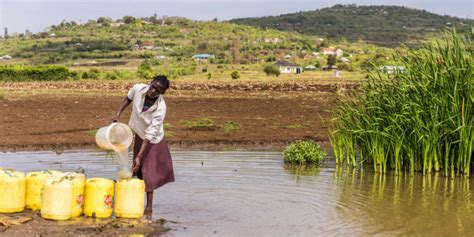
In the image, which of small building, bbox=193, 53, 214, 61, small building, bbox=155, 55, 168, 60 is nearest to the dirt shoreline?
small building, bbox=155, 55, 168, 60

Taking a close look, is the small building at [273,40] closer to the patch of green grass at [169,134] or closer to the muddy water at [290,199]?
the patch of green grass at [169,134]

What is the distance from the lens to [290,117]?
23328 millimetres

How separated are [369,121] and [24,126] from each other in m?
10.1

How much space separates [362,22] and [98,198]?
469 ft

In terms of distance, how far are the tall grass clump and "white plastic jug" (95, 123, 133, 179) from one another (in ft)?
16.7

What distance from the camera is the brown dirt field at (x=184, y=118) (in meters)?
16.9

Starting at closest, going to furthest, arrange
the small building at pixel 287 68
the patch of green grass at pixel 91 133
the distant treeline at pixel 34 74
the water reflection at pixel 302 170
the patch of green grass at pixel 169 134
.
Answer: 1. the water reflection at pixel 302 170
2. the patch of green grass at pixel 91 133
3. the patch of green grass at pixel 169 134
4. the distant treeline at pixel 34 74
5. the small building at pixel 287 68

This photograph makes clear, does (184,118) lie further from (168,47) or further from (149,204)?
(168,47)

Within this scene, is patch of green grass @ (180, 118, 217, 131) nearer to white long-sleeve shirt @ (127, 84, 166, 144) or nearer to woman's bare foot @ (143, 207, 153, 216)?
woman's bare foot @ (143, 207, 153, 216)

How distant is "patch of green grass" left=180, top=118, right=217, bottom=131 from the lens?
19.4 metres

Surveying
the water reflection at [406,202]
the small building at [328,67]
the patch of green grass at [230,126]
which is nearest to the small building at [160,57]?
the small building at [328,67]

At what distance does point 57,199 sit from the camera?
783cm

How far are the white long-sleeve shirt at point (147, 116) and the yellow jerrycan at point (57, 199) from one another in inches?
40.9

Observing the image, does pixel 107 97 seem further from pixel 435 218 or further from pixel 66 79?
pixel 435 218
